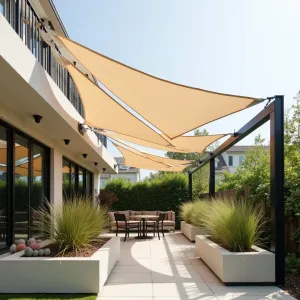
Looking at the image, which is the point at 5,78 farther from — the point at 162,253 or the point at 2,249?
the point at 162,253

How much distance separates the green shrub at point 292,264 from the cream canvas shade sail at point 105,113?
3.31m

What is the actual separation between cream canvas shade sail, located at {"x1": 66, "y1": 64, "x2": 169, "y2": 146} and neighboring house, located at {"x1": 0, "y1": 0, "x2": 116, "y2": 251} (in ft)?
1.28

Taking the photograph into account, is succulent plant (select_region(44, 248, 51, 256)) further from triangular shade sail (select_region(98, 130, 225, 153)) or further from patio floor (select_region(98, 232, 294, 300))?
triangular shade sail (select_region(98, 130, 225, 153))

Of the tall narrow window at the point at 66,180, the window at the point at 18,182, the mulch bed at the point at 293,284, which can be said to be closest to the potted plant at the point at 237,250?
the mulch bed at the point at 293,284

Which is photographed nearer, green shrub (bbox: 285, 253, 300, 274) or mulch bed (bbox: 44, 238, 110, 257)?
mulch bed (bbox: 44, 238, 110, 257)

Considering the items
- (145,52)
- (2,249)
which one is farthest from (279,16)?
(2,249)

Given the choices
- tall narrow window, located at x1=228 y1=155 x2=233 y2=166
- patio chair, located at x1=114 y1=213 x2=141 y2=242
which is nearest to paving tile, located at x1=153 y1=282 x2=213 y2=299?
patio chair, located at x1=114 y1=213 x2=141 y2=242

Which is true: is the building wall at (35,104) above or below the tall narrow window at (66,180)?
above

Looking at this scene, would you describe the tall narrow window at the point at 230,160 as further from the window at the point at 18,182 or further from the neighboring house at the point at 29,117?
the window at the point at 18,182

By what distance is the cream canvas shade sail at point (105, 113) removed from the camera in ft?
19.9

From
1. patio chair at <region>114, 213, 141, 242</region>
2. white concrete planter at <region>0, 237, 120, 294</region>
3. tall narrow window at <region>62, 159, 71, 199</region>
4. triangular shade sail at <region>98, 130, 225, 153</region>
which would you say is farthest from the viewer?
patio chair at <region>114, 213, 141, 242</region>

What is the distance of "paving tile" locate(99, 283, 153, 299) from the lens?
4.89 m

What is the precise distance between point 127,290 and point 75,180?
8339mm

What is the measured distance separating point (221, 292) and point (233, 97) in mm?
2681
